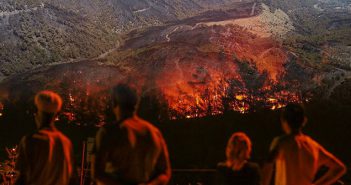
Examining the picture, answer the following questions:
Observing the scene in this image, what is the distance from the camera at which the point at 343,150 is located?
17109 mm

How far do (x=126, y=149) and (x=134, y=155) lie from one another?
2.7 inches

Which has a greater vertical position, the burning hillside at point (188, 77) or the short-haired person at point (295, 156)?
the burning hillside at point (188, 77)

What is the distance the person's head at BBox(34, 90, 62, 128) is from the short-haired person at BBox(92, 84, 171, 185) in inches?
18.5

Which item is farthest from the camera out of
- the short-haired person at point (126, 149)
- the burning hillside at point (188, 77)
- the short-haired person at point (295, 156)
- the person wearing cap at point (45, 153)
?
the burning hillside at point (188, 77)

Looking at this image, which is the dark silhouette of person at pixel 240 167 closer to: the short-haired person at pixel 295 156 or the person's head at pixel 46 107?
the short-haired person at pixel 295 156

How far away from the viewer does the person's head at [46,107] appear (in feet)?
10.7

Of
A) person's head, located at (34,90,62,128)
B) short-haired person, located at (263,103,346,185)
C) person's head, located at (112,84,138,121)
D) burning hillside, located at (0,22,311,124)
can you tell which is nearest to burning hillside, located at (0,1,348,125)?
burning hillside, located at (0,22,311,124)

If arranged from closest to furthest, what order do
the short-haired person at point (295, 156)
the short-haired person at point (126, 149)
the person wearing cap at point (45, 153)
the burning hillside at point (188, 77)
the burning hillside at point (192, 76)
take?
the short-haired person at point (126, 149)
the person wearing cap at point (45, 153)
the short-haired person at point (295, 156)
the burning hillside at point (192, 76)
the burning hillside at point (188, 77)

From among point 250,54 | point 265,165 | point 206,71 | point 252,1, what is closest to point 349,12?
point 252,1

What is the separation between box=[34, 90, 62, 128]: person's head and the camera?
129 inches

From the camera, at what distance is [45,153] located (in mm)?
3199

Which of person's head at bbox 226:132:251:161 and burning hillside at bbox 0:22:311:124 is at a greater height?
burning hillside at bbox 0:22:311:124

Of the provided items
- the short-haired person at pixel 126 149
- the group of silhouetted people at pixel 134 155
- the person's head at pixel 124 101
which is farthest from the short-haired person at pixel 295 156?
the person's head at pixel 124 101

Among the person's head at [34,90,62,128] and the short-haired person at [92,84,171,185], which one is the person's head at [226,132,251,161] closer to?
the short-haired person at [92,84,171,185]
